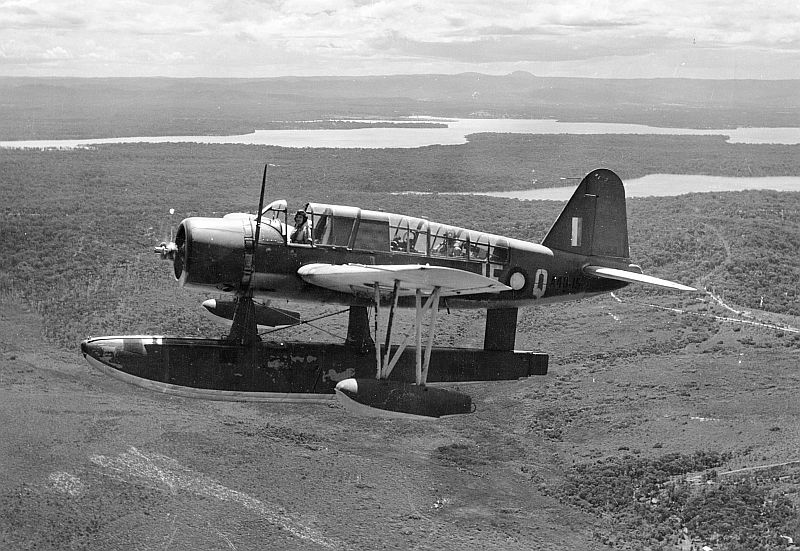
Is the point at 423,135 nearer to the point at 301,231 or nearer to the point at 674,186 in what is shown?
the point at 674,186

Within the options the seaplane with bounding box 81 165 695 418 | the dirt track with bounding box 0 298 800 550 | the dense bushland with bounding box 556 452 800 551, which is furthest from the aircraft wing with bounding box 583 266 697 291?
the dirt track with bounding box 0 298 800 550

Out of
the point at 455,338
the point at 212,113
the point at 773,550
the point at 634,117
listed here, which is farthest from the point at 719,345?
the point at 634,117

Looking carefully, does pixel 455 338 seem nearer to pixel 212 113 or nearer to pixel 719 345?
pixel 719 345

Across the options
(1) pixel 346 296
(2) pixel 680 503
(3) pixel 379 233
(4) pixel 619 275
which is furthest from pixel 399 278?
(2) pixel 680 503

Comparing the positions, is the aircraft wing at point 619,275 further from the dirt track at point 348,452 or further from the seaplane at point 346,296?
the dirt track at point 348,452

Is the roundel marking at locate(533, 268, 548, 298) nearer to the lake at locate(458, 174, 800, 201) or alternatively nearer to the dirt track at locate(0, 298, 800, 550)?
the dirt track at locate(0, 298, 800, 550)
